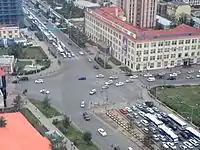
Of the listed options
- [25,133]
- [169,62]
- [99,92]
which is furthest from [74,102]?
[169,62]

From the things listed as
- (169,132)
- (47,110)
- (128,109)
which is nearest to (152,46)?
(128,109)

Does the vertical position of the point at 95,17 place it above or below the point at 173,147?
above

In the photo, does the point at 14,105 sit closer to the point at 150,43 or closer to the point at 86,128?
the point at 86,128

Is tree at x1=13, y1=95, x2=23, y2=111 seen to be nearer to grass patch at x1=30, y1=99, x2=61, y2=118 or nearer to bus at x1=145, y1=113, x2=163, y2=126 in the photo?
grass patch at x1=30, y1=99, x2=61, y2=118

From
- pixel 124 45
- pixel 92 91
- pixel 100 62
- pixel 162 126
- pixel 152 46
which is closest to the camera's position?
pixel 162 126

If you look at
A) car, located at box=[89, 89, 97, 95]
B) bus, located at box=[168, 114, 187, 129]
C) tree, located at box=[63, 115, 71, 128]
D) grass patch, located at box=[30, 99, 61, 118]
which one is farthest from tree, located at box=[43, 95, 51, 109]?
bus, located at box=[168, 114, 187, 129]

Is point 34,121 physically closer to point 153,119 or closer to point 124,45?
point 153,119
